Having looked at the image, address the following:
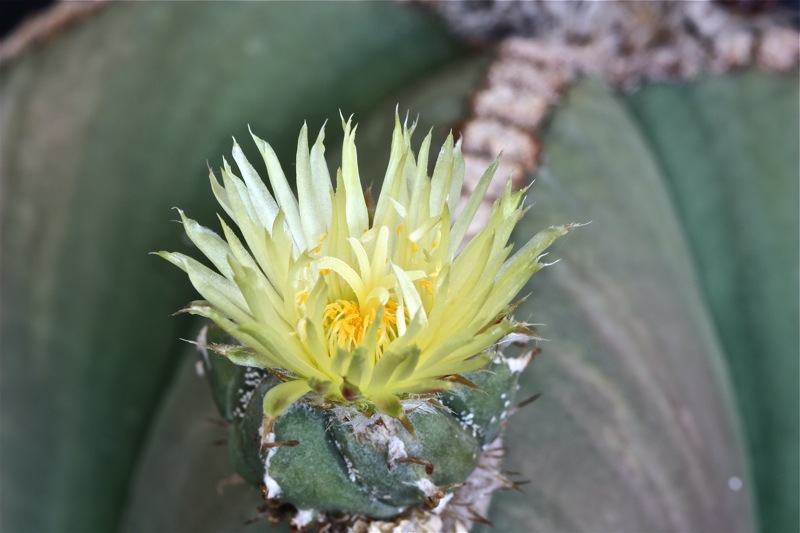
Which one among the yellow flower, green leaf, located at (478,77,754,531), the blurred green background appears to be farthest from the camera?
the blurred green background

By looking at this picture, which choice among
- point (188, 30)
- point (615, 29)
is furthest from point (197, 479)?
point (615, 29)

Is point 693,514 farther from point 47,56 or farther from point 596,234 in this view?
point 47,56

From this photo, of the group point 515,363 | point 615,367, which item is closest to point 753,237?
point 615,367

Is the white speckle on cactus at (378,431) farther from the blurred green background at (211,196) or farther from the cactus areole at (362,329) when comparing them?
the blurred green background at (211,196)

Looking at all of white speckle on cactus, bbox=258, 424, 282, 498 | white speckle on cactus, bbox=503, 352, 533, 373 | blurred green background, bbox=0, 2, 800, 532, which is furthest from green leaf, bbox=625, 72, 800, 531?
white speckle on cactus, bbox=258, 424, 282, 498

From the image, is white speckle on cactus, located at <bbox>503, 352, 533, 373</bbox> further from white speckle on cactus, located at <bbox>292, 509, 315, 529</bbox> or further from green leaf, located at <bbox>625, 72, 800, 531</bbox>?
green leaf, located at <bbox>625, 72, 800, 531</bbox>

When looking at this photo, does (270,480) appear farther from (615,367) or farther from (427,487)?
(615,367)

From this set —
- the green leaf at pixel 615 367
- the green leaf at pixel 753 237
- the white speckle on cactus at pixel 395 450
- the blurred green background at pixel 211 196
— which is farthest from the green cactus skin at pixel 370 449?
the green leaf at pixel 753 237
